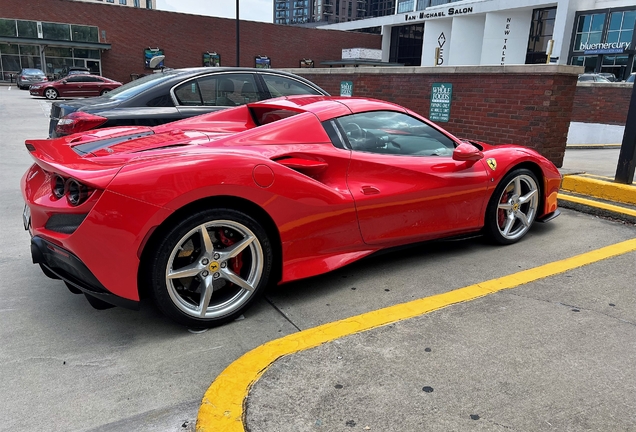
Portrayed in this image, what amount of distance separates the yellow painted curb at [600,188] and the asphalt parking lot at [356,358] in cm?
243

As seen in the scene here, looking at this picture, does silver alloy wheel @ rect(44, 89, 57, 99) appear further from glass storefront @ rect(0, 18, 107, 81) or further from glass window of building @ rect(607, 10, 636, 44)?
glass window of building @ rect(607, 10, 636, 44)

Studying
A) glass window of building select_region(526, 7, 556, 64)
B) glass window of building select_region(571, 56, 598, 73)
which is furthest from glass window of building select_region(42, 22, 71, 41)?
glass window of building select_region(571, 56, 598, 73)

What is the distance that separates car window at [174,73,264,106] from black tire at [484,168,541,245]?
11.4 feet

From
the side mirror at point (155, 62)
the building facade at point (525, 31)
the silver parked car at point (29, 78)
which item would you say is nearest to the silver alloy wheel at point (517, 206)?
the side mirror at point (155, 62)

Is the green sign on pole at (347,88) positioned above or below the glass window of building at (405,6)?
below

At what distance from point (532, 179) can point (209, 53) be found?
4199cm

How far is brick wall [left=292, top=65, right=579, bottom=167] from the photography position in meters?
7.11

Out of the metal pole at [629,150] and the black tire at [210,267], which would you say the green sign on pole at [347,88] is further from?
the black tire at [210,267]

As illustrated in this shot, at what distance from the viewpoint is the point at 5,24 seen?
35.7 m

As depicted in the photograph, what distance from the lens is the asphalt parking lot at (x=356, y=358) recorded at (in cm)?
211

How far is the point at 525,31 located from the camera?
4762 centimetres

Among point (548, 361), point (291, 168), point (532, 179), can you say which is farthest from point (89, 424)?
point (532, 179)

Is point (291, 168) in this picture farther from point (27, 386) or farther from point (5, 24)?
point (5, 24)

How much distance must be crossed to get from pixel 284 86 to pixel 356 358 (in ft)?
15.7
